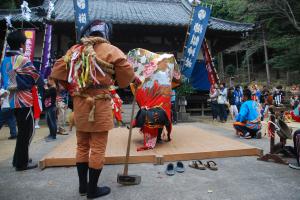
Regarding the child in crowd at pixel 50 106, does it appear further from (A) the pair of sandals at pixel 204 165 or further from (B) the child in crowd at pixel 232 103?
(B) the child in crowd at pixel 232 103

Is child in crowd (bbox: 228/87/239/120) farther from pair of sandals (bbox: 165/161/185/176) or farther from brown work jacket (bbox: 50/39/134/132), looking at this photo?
brown work jacket (bbox: 50/39/134/132)

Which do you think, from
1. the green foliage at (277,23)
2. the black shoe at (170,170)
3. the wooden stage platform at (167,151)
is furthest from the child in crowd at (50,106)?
the green foliage at (277,23)

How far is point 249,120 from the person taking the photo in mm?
6945

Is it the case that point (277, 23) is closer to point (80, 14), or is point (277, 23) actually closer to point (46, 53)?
point (80, 14)

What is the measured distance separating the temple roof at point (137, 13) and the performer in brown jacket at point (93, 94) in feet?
27.1

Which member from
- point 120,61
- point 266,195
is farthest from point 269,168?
point 120,61

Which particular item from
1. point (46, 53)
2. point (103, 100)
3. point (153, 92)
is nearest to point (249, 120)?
point (153, 92)

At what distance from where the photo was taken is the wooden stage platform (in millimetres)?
4164

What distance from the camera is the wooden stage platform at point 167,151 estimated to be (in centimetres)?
416

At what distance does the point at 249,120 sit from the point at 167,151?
3241 millimetres

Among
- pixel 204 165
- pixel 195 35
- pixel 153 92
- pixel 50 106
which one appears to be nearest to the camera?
pixel 204 165

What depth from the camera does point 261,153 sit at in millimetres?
4621

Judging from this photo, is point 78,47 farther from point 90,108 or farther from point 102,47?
point 90,108

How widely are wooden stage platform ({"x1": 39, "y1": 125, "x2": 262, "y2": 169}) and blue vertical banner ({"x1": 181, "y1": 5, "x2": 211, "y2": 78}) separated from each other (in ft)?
16.5
